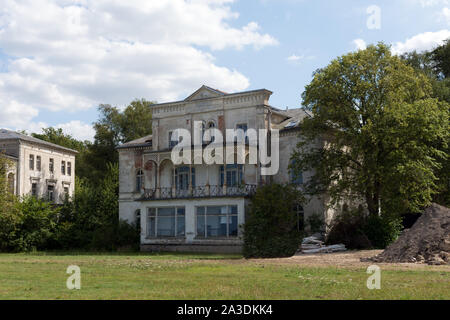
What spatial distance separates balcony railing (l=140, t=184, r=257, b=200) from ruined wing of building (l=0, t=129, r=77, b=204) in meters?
17.6

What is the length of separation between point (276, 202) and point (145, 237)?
12531 millimetres

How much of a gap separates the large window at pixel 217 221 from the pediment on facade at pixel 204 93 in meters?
8.86

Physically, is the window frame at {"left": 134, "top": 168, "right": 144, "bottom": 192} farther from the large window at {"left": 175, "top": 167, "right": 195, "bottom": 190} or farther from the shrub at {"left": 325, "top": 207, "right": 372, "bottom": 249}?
the shrub at {"left": 325, "top": 207, "right": 372, "bottom": 249}

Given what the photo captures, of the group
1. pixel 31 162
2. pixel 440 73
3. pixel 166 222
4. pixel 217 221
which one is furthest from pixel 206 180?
pixel 31 162

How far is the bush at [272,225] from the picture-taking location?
28.9m

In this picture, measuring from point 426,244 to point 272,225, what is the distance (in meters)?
10.7

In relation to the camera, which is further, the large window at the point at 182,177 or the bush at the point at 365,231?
the large window at the point at 182,177

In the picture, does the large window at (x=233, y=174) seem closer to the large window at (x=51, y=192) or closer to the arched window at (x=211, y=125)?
the arched window at (x=211, y=125)

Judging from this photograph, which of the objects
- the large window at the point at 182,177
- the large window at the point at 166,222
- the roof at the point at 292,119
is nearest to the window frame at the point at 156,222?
the large window at the point at 166,222

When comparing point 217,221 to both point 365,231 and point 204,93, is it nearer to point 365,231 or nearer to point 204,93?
point 365,231

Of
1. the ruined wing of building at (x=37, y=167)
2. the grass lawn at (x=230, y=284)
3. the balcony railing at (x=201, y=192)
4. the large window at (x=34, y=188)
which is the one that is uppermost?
the ruined wing of building at (x=37, y=167)

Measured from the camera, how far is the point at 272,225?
1305 inches

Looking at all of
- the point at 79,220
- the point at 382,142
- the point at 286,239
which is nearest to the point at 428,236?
the point at 286,239
